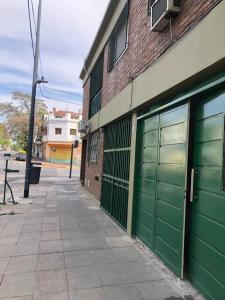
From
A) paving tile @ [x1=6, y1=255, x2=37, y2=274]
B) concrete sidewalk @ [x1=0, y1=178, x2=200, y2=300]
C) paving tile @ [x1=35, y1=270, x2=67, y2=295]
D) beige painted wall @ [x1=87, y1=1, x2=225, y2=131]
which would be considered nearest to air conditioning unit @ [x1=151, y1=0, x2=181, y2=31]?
beige painted wall @ [x1=87, y1=1, x2=225, y2=131]

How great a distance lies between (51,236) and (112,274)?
7.33ft

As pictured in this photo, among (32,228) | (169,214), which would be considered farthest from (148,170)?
(32,228)

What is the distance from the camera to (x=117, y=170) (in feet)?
26.2

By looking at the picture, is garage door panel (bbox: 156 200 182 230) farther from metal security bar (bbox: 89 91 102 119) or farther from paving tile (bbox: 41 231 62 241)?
metal security bar (bbox: 89 91 102 119)

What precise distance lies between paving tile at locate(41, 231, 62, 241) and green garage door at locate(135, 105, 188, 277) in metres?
1.55

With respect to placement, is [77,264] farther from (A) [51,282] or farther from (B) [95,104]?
(B) [95,104]

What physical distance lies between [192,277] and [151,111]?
9.25ft

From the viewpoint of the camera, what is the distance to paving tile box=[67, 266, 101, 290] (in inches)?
156

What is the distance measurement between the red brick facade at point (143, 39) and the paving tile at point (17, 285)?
376 centimetres

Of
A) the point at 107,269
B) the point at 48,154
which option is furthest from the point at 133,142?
the point at 48,154

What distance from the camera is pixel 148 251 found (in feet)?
17.7

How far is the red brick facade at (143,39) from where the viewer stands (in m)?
4.03

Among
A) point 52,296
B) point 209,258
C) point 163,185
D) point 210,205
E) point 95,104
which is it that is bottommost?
point 52,296

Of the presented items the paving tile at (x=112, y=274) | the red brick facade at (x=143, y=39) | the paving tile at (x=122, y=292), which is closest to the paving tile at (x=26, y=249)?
the paving tile at (x=112, y=274)
